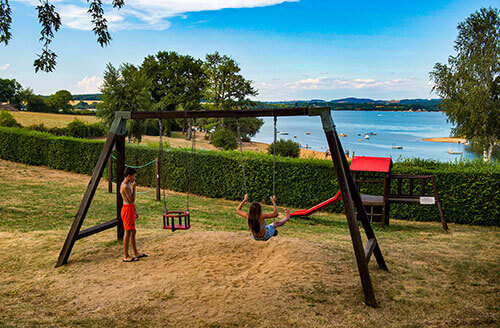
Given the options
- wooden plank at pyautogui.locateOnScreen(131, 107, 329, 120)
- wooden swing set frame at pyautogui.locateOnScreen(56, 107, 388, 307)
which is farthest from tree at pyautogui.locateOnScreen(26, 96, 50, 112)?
wooden plank at pyautogui.locateOnScreen(131, 107, 329, 120)

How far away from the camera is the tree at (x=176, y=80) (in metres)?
59.7

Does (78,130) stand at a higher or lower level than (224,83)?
lower

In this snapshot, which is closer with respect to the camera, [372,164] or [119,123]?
[119,123]

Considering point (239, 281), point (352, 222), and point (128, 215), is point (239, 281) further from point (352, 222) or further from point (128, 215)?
point (128, 215)

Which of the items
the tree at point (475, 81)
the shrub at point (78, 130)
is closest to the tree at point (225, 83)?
the shrub at point (78, 130)

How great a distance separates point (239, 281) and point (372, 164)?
275 inches

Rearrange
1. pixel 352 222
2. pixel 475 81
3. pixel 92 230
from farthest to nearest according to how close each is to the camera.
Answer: pixel 475 81 < pixel 92 230 < pixel 352 222

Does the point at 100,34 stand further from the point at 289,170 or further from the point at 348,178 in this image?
the point at 348,178

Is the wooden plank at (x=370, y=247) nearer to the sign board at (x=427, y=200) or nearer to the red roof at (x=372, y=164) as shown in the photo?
the sign board at (x=427, y=200)

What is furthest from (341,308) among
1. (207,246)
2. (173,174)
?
(173,174)

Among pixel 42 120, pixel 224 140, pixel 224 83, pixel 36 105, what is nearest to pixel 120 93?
pixel 224 140

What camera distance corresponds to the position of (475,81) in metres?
29.0

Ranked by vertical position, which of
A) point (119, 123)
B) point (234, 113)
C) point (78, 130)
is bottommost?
point (78, 130)

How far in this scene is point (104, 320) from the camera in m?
5.21
